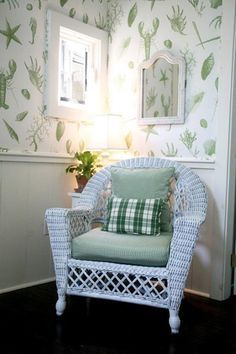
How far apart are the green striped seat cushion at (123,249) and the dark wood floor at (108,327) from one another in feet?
1.13

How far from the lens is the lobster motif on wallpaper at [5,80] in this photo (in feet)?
8.68

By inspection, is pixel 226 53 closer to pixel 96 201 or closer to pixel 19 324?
pixel 96 201

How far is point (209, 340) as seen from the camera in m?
2.04

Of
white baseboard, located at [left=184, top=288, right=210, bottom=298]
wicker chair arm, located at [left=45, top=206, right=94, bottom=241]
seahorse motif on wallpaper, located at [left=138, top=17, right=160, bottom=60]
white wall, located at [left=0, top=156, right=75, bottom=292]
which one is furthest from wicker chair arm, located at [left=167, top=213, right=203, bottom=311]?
seahorse motif on wallpaper, located at [left=138, top=17, right=160, bottom=60]

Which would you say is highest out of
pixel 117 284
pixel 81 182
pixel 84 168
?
pixel 84 168

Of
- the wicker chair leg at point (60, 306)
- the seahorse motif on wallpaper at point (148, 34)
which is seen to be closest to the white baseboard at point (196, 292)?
the wicker chair leg at point (60, 306)

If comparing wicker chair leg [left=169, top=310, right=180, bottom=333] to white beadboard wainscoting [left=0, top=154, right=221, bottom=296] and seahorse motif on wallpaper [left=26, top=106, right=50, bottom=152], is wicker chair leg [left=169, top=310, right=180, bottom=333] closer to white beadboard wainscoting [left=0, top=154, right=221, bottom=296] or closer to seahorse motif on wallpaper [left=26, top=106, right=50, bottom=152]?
white beadboard wainscoting [left=0, top=154, right=221, bottom=296]

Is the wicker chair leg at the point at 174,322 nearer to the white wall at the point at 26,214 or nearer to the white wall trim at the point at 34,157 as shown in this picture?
the white wall at the point at 26,214

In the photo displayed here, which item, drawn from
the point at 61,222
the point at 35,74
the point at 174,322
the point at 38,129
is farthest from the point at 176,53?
the point at 174,322

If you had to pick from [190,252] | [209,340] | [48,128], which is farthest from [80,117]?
[209,340]

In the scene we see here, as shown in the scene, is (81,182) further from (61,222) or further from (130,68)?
(130,68)

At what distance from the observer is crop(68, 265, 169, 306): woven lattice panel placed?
85.3 inches

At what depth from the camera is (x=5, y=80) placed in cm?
266

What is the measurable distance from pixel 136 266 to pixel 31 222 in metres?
0.99
